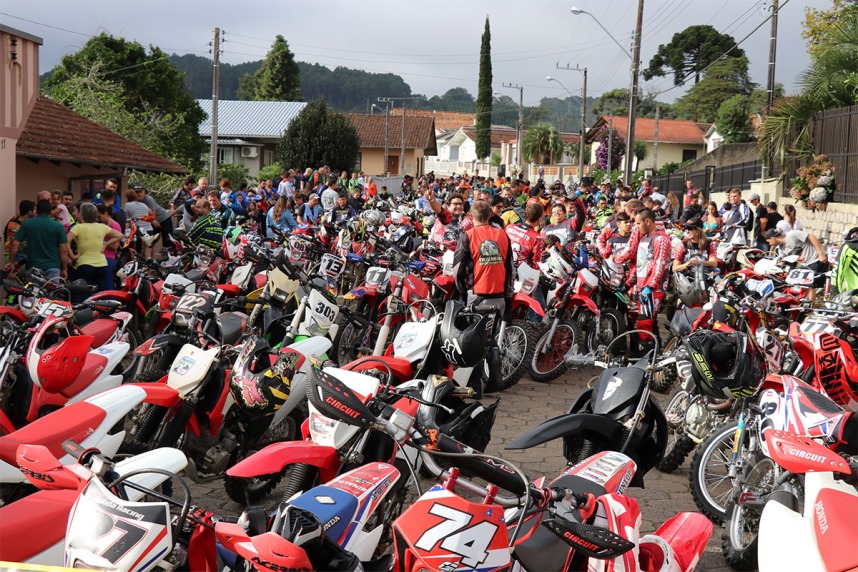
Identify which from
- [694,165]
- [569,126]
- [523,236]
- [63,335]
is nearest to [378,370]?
[63,335]

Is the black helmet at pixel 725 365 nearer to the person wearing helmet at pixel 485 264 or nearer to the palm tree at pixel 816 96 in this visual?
the person wearing helmet at pixel 485 264

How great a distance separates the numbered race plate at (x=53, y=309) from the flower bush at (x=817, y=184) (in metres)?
14.7

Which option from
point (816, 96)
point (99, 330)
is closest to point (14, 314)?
point (99, 330)

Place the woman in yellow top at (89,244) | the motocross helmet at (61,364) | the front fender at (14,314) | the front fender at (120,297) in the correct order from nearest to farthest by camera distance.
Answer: the motocross helmet at (61,364) → the front fender at (14,314) → the front fender at (120,297) → the woman in yellow top at (89,244)

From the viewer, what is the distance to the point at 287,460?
4324 millimetres

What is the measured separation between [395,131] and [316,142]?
27.5 meters

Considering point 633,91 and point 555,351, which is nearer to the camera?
point 555,351

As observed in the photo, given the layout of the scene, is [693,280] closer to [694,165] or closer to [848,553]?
[848,553]

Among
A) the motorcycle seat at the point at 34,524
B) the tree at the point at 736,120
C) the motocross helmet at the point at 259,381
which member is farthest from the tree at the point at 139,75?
the motorcycle seat at the point at 34,524

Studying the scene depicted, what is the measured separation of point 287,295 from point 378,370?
3123 millimetres

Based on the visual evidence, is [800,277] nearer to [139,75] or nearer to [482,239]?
[482,239]

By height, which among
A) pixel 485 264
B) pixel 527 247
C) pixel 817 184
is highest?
pixel 817 184

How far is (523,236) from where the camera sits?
10.3m

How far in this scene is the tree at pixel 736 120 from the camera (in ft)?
174
